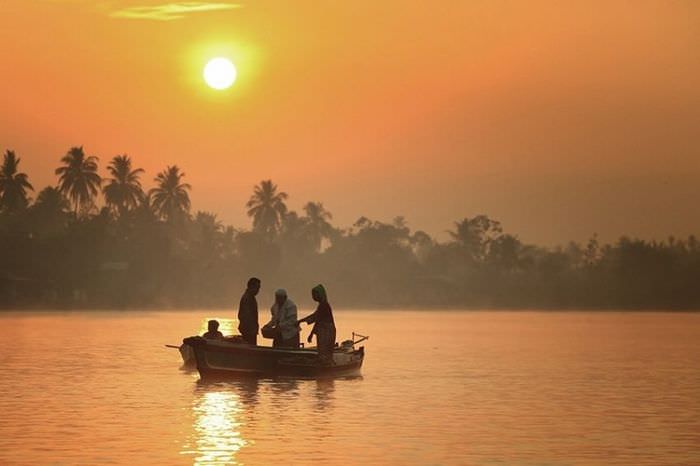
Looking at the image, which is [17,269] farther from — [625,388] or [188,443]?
[188,443]

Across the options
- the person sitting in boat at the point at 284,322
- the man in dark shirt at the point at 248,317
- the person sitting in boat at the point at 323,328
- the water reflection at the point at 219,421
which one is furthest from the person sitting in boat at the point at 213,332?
the person sitting in boat at the point at 323,328

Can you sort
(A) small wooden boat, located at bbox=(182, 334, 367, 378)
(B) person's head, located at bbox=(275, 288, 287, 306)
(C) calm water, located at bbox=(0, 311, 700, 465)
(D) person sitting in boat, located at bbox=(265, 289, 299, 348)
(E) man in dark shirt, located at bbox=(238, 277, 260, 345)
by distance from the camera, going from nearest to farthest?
1. (C) calm water, located at bbox=(0, 311, 700, 465)
2. (B) person's head, located at bbox=(275, 288, 287, 306)
3. (A) small wooden boat, located at bbox=(182, 334, 367, 378)
4. (E) man in dark shirt, located at bbox=(238, 277, 260, 345)
5. (D) person sitting in boat, located at bbox=(265, 289, 299, 348)

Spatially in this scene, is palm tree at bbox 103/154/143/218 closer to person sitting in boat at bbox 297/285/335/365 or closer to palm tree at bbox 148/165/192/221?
palm tree at bbox 148/165/192/221

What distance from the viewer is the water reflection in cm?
2230

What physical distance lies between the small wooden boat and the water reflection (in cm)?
44

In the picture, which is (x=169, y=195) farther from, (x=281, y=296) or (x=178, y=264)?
(x=281, y=296)

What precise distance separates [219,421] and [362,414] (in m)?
3.65

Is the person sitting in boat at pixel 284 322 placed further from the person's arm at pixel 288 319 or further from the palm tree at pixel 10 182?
the palm tree at pixel 10 182

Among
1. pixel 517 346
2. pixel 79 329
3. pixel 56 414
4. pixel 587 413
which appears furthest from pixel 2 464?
pixel 79 329

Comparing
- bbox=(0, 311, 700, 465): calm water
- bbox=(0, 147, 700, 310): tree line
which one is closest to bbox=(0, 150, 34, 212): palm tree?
bbox=(0, 147, 700, 310): tree line

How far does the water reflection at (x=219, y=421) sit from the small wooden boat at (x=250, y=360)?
44cm

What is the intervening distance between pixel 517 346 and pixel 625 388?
3308 centimetres

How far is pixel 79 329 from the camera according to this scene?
285 feet

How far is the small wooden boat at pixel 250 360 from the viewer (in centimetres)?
3631
